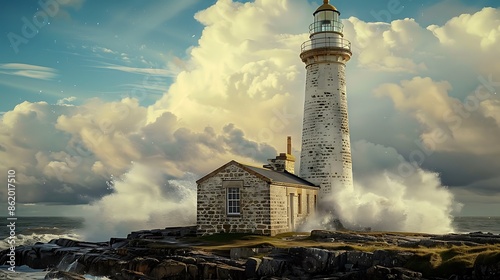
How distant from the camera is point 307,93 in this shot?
36031mm

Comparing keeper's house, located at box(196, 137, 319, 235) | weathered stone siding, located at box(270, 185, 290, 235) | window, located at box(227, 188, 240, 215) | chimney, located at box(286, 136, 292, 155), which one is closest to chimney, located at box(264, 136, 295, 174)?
chimney, located at box(286, 136, 292, 155)

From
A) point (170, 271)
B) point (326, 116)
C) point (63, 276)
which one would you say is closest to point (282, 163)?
point (326, 116)

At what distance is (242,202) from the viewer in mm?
27469

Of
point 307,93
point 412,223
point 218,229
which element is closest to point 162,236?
point 218,229

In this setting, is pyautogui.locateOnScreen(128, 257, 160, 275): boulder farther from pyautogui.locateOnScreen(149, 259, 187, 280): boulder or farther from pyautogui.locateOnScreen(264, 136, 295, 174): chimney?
pyautogui.locateOnScreen(264, 136, 295, 174): chimney

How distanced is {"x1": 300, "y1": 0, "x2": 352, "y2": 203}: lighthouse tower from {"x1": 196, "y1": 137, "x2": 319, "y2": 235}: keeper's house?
20.5ft

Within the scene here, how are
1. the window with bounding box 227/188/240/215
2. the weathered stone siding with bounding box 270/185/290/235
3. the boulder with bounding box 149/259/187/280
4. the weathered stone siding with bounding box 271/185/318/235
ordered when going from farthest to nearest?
the window with bounding box 227/188/240/215
the weathered stone siding with bounding box 271/185/318/235
the weathered stone siding with bounding box 270/185/290/235
the boulder with bounding box 149/259/187/280

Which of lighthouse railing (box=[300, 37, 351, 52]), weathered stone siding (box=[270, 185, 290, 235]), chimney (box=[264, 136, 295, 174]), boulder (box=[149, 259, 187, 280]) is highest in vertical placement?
lighthouse railing (box=[300, 37, 351, 52])

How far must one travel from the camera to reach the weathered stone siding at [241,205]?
2709cm

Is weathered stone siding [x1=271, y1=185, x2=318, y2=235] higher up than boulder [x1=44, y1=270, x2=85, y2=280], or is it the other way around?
weathered stone siding [x1=271, y1=185, x2=318, y2=235]

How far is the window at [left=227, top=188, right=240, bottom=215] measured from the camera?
90.9ft

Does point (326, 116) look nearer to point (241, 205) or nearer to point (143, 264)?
point (241, 205)

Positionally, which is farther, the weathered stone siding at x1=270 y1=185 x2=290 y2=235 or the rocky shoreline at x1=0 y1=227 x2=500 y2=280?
the weathered stone siding at x1=270 y1=185 x2=290 y2=235

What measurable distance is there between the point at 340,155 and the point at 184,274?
1842cm
